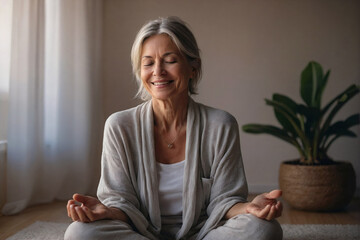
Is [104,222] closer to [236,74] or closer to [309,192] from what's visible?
[309,192]

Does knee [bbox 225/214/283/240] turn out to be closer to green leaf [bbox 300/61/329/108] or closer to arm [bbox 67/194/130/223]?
arm [bbox 67/194/130/223]

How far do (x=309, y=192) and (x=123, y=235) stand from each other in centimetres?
191

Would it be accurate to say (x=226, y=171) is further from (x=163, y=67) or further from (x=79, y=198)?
(x=79, y=198)

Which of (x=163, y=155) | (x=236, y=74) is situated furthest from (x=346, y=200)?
(x=163, y=155)

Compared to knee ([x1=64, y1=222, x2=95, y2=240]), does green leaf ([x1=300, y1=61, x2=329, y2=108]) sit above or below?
above

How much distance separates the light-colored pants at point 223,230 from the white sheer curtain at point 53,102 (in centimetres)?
150

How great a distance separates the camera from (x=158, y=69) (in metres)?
1.71

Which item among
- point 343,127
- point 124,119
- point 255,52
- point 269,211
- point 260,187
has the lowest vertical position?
point 260,187

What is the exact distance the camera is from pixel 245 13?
155 inches

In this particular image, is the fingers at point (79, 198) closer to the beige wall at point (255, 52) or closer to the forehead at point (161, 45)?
the forehead at point (161, 45)

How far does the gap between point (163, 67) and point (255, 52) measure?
7.74 ft

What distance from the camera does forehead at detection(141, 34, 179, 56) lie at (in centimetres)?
172

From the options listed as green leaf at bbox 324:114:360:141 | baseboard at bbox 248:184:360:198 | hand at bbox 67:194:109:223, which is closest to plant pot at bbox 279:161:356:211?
green leaf at bbox 324:114:360:141

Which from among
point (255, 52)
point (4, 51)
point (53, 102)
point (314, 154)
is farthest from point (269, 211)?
point (255, 52)
